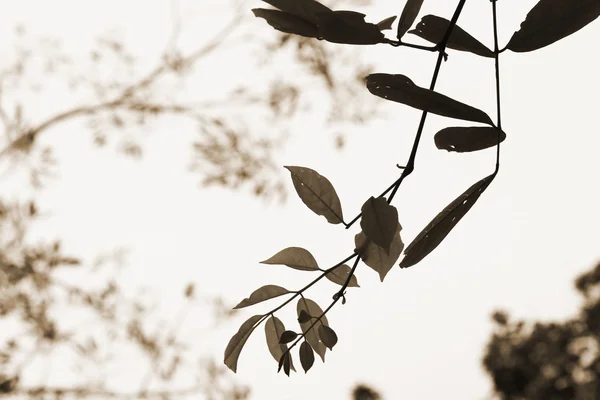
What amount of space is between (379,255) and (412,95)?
132 mm

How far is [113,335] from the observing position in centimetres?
329

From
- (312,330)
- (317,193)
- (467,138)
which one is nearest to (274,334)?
(312,330)

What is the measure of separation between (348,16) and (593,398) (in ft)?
17.8

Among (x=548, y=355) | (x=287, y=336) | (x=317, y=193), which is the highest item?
(x=548, y=355)

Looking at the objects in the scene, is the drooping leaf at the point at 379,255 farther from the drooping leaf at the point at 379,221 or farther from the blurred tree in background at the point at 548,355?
the blurred tree in background at the point at 548,355

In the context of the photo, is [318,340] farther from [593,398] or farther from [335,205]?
[593,398]

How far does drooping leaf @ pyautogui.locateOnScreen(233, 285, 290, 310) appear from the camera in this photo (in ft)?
1.49

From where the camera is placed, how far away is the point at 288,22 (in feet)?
1.29

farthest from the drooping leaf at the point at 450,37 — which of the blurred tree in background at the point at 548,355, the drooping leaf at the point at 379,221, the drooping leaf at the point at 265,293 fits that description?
the blurred tree in background at the point at 548,355

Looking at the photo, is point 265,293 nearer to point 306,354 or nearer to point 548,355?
point 306,354

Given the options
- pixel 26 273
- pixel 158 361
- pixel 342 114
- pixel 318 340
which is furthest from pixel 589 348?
pixel 318 340

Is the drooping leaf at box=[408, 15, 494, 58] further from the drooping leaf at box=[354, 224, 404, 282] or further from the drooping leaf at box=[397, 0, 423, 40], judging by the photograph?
the drooping leaf at box=[354, 224, 404, 282]

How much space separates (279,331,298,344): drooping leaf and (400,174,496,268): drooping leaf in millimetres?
105

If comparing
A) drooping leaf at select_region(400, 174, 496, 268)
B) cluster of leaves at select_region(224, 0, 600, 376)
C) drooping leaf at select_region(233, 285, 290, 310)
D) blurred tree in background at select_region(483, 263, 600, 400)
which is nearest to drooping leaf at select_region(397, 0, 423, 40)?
cluster of leaves at select_region(224, 0, 600, 376)
